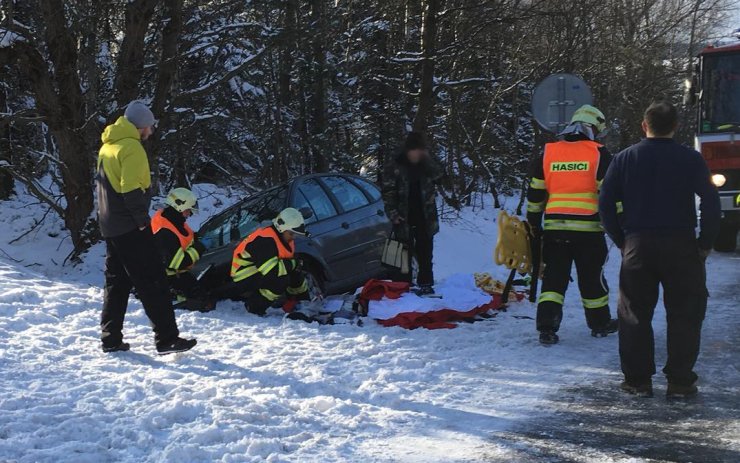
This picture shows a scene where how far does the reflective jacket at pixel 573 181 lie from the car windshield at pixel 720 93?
6.71 meters

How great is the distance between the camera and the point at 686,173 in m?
4.84

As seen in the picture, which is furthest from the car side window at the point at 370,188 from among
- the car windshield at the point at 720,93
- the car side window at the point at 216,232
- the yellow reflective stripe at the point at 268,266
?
the car windshield at the point at 720,93

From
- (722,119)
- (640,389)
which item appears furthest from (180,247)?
(722,119)

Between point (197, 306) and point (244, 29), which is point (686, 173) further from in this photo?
point (244, 29)

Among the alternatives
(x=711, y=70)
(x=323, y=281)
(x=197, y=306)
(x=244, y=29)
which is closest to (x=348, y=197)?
(x=323, y=281)

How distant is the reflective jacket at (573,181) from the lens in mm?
6117

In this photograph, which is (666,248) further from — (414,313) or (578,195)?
(414,313)

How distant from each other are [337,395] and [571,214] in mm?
2503

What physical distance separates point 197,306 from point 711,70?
28.9 ft

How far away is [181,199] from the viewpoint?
8023 millimetres

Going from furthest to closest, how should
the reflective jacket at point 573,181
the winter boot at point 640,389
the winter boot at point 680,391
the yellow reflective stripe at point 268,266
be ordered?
the yellow reflective stripe at point 268,266 < the reflective jacket at point 573,181 < the winter boot at point 640,389 < the winter boot at point 680,391

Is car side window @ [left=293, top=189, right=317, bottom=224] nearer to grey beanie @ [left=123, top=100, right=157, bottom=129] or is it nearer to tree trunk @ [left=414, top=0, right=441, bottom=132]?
grey beanie @ [left=123, top=100, right=157, bottom=129]

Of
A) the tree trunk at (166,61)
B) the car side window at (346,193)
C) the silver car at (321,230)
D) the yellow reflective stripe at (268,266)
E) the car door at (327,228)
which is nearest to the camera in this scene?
the yellow reflective stripe at (268,266)

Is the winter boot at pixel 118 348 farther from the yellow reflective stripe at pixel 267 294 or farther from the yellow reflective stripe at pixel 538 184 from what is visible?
the yellow reflective stripe at pixel 538 184
